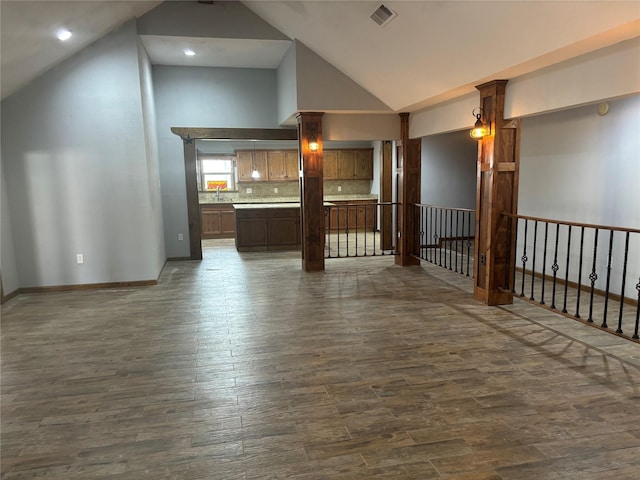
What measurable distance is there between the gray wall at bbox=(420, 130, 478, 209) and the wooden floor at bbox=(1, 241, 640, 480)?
12.7 feet

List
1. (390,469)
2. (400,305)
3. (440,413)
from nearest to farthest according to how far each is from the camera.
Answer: (390,469)
(440,413)
(400,305)

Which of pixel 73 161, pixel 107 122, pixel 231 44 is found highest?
pixel 231 44

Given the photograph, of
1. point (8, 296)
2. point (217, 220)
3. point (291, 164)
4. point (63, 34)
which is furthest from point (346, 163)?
point (8, 296)

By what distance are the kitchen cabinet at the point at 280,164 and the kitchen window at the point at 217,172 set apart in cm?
100

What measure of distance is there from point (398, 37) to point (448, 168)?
178 inches

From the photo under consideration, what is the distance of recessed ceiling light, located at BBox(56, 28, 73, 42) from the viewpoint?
4527 mm

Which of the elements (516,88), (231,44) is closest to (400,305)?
(516,88)

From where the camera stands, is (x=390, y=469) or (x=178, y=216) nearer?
(x=390, y=469)

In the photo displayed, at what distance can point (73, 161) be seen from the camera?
214 inches

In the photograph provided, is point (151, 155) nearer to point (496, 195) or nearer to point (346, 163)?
point (496, 195)

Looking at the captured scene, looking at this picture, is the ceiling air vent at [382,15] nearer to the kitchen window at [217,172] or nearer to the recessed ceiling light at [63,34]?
the recessed ceiling light at [63,34]

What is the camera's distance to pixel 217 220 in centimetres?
1043

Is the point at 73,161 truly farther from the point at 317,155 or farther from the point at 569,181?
the point at 569,181

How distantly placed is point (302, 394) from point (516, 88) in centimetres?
353
